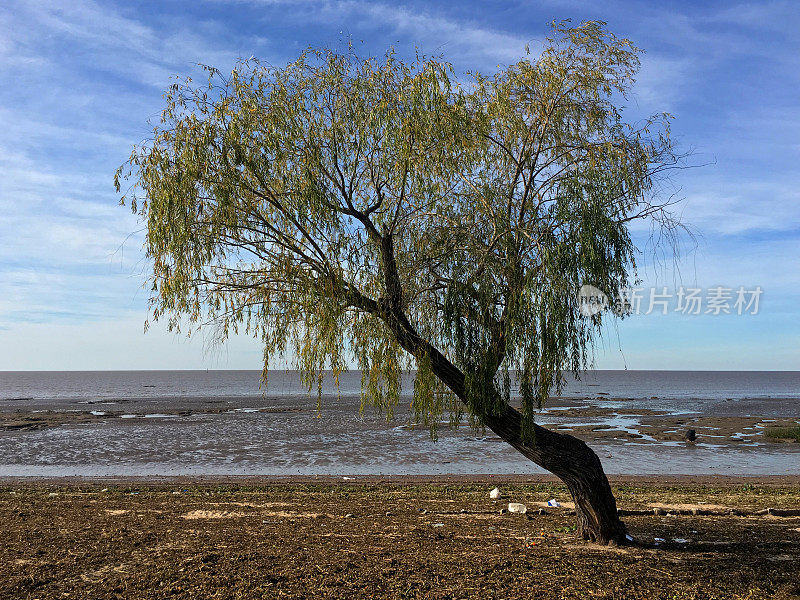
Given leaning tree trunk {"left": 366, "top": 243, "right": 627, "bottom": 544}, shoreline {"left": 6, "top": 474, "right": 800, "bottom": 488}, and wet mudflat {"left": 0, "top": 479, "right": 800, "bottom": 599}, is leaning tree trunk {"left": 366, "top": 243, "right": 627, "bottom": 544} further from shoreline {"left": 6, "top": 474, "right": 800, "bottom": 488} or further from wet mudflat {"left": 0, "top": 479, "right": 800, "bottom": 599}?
shoreline {"left": 6, "top": 474, "right": 800, "bottom": 488}

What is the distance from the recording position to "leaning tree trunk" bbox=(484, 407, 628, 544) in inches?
373

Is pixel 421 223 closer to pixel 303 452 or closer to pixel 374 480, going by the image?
pixel 374 480

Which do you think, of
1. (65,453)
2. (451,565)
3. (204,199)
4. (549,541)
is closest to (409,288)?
(204,199)

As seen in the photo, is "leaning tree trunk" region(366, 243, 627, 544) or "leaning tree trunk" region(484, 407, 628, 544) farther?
"leaning tree trunk" region(484, 407, 628, 544)

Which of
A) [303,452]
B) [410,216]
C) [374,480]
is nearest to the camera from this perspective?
[410,216]

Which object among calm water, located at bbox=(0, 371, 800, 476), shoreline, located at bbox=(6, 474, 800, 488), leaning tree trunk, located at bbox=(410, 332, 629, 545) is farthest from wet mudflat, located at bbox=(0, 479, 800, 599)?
calm water, located at bbox=(0, 371, 800, 476)

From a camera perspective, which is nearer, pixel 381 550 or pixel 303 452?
pixel 381 550

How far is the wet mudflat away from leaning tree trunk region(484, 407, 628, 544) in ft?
1.26

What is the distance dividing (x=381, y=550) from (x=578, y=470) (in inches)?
123

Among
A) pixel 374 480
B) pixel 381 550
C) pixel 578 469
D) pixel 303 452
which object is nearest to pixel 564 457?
pixel 578 469

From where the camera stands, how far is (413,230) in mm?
9180

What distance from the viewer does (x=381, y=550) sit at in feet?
30.5

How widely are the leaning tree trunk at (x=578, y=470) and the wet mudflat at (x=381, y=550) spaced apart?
0.38 m

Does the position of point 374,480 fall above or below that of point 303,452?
above
